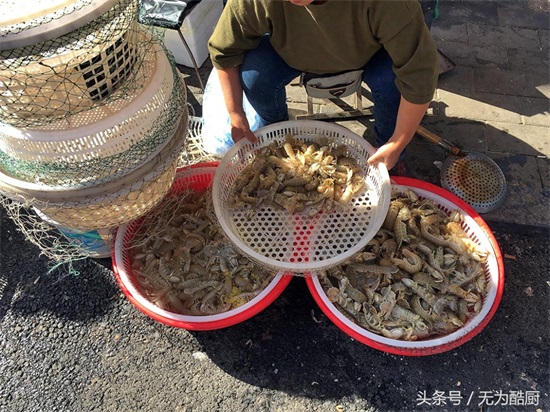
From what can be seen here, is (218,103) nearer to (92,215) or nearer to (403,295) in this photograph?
(92,215)

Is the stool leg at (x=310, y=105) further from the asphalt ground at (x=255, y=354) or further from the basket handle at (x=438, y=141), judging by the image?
the asphalt ground at (x=255, y=354)

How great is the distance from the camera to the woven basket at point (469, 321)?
2084 millimetres

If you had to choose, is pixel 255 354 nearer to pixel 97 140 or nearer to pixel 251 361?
pixel 251 361

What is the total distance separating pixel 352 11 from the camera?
1.89 m

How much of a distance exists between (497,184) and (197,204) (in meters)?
1.81

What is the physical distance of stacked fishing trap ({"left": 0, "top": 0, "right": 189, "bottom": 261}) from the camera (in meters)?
1.50

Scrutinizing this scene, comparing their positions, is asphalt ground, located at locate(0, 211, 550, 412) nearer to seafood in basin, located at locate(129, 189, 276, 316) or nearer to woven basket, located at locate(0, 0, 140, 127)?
seafood in basin, located at locate(129, 189, 276, 316)

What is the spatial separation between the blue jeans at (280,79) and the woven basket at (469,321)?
418 mm

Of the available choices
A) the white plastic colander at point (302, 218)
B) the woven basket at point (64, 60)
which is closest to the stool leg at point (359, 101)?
the white plastic colander at point (302, 218)

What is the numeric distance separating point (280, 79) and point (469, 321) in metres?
1.53

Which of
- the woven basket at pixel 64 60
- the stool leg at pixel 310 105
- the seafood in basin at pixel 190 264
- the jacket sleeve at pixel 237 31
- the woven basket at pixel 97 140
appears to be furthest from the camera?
the stool leg at pixel 310 105

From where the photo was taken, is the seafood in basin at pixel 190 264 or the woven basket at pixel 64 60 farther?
the seafood in basin at pixel 190 264

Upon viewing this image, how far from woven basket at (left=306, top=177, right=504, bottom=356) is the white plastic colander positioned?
0.61 ft

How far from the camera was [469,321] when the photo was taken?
2.16 meters
